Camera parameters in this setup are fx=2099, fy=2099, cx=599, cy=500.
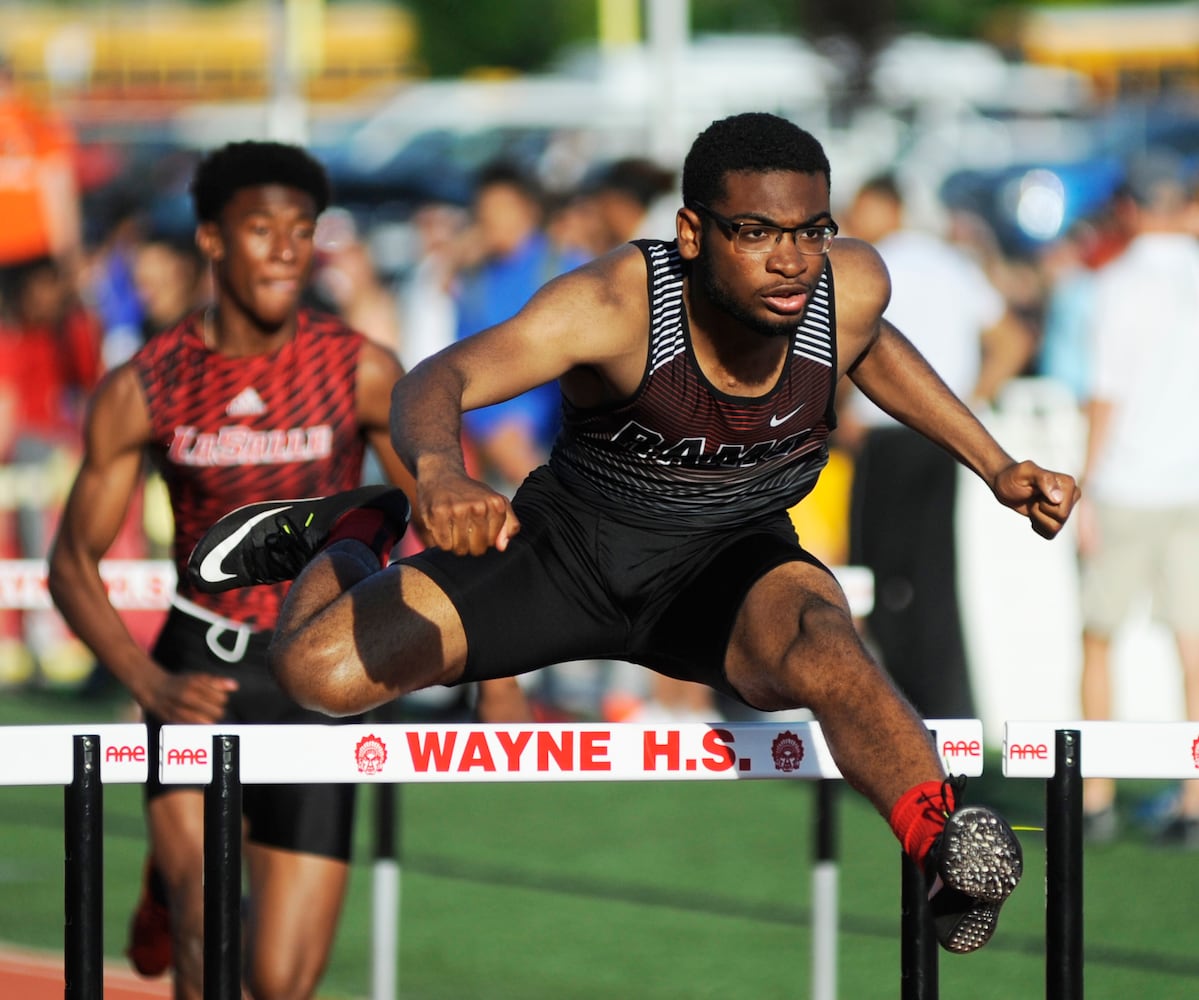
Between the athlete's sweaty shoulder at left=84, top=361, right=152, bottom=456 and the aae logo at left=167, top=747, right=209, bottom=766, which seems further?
the athlete's sweaty shoulder at left=84, top=361, right=152, bottom=456

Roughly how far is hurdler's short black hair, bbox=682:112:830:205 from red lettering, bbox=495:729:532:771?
4.02ft

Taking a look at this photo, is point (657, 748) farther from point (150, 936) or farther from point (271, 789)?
point (150, 936)

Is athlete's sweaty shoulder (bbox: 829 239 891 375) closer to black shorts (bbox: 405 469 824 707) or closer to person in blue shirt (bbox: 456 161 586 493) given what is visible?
black shorts (bbox: 405 469 824 707)

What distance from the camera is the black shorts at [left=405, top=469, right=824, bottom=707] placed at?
4492 millimetres

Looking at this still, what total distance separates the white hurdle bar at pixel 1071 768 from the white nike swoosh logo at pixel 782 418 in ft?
2.98

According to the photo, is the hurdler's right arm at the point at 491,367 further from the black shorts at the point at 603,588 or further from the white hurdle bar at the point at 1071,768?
the white hurdle bar at the point at 1071,768

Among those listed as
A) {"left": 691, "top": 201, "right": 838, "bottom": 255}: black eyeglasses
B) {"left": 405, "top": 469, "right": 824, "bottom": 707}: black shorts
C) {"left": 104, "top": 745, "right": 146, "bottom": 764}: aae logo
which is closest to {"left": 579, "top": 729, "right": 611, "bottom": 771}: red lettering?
{"left": 405, "top": 469, "right": 824, "bottom": 707}: black shorts

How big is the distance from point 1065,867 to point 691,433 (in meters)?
1.22

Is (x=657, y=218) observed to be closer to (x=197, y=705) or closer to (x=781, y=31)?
(x=197, y=705)

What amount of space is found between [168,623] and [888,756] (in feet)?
7.26

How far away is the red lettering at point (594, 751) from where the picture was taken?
3.96m

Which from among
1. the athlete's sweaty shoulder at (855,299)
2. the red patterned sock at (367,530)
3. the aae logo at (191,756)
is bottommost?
the aae logo at (191,756)

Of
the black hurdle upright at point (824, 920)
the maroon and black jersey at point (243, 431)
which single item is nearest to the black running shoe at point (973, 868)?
the black hurdle upright at point (824, 920)

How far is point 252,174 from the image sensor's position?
18.0 feet
